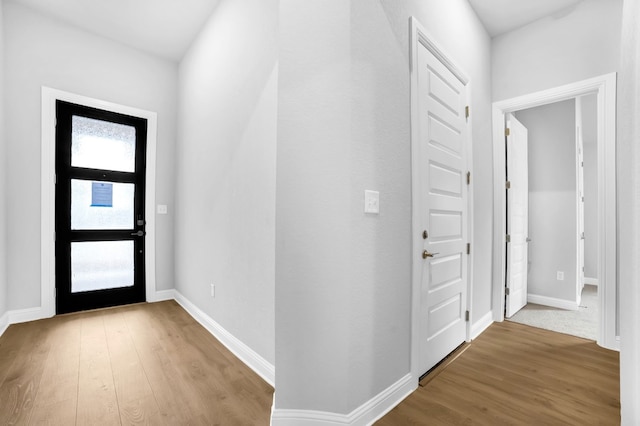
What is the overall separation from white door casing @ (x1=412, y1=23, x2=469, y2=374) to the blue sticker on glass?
11.7 feet

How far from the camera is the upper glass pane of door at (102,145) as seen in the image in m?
3.20

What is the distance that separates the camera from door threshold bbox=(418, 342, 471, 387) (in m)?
1.87

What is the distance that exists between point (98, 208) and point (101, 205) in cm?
5

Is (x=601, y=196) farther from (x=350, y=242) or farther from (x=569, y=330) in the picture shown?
(x=350, y=242)

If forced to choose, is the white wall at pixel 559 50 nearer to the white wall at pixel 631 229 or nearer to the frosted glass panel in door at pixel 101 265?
the white wall at pixel 631 229

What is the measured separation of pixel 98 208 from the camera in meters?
3.31

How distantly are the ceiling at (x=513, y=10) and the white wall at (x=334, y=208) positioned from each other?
1.75 m

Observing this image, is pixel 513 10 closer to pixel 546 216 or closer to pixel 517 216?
pixel 517 216

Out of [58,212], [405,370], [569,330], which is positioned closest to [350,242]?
[405,370]

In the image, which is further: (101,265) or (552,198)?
(552,198)

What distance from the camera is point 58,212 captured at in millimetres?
3055

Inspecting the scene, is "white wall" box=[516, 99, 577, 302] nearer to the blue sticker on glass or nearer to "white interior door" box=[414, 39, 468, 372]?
"white interior door" box=[414, 39, 468, 372]

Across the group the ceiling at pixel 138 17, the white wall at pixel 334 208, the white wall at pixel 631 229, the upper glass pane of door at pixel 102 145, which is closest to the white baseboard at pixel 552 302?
the white wall at pixel 631 229

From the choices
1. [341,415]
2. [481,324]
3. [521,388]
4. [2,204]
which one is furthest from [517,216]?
[2,204]
